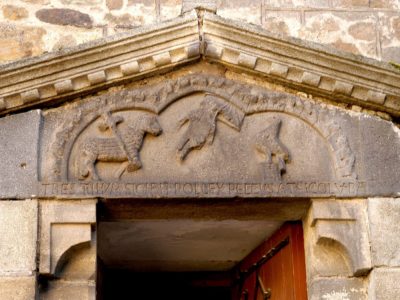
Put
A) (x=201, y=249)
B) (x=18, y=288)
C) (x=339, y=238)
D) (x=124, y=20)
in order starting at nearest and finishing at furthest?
(x=18, y=288) → (x=339, y=238) → (x=124, y=20) → (x=201, y=249)

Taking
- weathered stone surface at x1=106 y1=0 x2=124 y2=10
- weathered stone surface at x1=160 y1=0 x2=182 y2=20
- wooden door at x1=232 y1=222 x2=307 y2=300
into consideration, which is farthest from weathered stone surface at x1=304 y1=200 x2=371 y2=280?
weathered stone surface at x1=106 y1=0 x2=124 y2=10

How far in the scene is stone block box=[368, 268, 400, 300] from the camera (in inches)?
181

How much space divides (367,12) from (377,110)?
1.00 metres

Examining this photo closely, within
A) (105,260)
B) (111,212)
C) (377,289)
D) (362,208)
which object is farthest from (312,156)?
(105,260)

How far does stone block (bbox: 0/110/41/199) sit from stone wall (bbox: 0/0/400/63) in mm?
776

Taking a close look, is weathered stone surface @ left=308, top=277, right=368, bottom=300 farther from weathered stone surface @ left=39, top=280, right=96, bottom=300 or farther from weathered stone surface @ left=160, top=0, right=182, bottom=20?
weathered stone surface @ left=160, top=0, right=182, bottom=20

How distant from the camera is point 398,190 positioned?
4812mm

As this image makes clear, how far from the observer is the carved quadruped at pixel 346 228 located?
4672mm

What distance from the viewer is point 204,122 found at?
4867mm

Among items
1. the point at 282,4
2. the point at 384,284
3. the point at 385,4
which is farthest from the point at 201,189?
the point at 385,4

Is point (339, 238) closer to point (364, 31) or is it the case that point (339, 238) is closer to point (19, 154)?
point (364, 31)

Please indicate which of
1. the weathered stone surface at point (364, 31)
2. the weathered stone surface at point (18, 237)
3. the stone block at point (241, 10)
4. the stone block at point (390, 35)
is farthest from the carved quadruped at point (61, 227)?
the stone block at point (390, 35)

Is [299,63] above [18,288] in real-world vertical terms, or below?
above

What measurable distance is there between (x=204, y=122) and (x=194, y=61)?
0.41 meters
